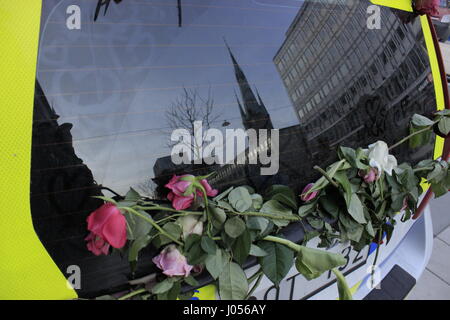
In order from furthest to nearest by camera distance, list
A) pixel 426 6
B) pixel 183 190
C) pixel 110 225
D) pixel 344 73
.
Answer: pixel 426 6
pixel 344 73
pixel 183 190
pixel 110 225

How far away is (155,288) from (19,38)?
70 cm

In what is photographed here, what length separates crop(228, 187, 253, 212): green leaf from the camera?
93cm

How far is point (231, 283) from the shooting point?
0.93 m

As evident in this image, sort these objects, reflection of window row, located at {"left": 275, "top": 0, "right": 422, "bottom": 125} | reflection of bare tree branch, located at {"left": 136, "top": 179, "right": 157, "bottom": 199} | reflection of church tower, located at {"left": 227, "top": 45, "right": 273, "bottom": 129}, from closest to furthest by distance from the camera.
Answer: reflection of bare tree branch, located at {"left": 136, "top": 179, "right": 157, "bottom": 199}
reflection of church tower, located at {"left": 227, "top": 45, "right": 273, "bottom": 129}
reflection of window row, located at {"left": 275, "top": 0, "right": 422, "bottom": 125}

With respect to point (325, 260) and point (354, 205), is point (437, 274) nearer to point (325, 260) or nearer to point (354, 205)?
point (354, 205)

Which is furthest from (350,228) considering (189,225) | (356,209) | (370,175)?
(189,225)

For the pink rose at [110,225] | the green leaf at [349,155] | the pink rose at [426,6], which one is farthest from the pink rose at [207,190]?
the pink rose at [426,6]

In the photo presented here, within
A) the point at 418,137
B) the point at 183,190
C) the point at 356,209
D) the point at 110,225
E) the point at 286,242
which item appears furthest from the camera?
the point at 418,137

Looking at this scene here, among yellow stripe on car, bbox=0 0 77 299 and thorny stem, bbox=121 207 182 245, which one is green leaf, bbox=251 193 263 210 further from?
yellow stripe on car, bbox=0 0 77 299

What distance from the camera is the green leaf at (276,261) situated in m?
0.92

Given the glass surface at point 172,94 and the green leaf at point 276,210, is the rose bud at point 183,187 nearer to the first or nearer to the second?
the glass surface at point 172,94

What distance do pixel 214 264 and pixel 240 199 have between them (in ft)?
0.61

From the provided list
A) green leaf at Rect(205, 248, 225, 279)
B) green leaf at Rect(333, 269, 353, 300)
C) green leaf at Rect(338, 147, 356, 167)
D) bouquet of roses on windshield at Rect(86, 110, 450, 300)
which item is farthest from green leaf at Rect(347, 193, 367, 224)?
green leaf at Rect(205, 248, 225, 279)

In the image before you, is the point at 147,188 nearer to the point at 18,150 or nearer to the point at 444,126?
the point at 18,150
